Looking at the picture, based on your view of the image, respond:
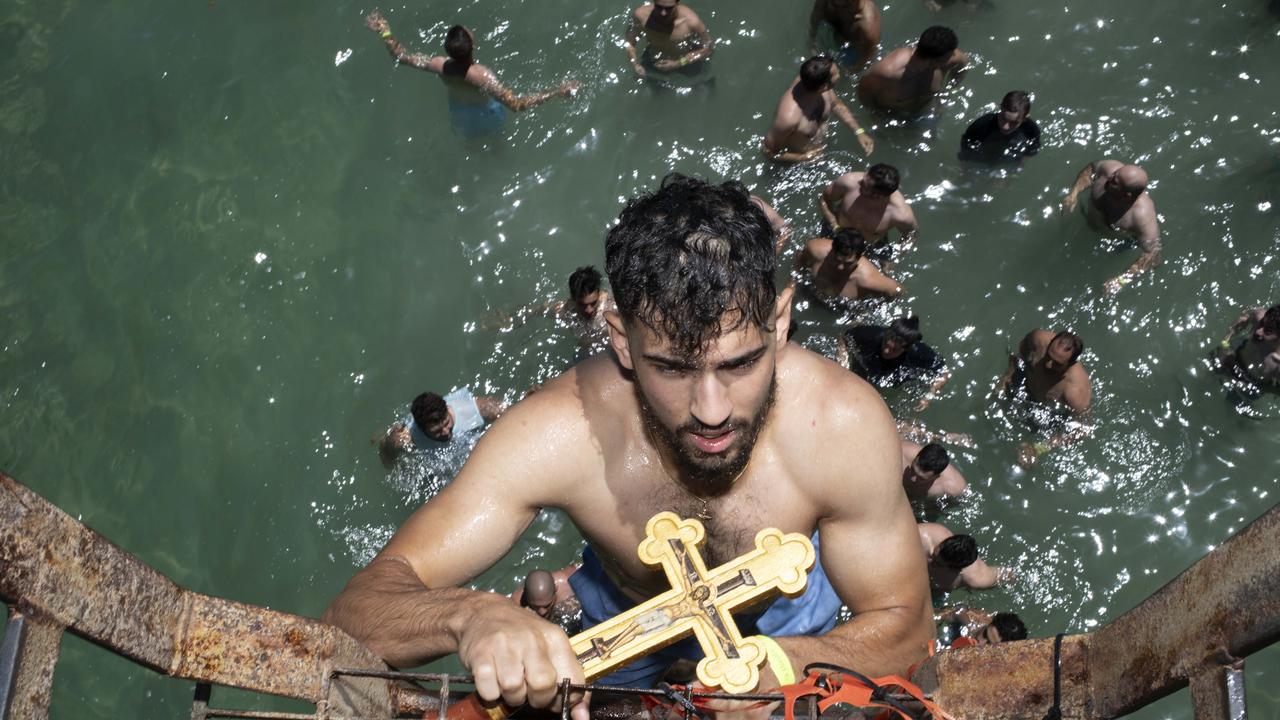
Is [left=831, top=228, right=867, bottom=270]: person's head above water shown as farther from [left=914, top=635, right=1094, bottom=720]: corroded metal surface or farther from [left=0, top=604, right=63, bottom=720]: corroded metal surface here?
[left=0, top=604, right=63, bottom=720]: corroded metal surface

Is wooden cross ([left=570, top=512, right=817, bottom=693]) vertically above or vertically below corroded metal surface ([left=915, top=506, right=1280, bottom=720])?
above

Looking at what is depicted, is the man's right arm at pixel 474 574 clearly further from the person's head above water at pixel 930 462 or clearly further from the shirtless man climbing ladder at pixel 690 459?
the person's head above water at pixel 930 462

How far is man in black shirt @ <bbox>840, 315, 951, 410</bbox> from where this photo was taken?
24.7 feet

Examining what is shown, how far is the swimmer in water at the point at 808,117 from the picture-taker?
317 inches

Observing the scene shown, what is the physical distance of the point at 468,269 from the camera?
8797 millimetres

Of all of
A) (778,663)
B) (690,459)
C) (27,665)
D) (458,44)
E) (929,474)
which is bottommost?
(929,474)

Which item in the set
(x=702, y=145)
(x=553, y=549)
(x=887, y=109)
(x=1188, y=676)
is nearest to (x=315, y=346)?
(x=553, y=549)

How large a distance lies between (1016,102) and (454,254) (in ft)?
14.3

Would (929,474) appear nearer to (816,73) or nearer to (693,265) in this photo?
(816,73)

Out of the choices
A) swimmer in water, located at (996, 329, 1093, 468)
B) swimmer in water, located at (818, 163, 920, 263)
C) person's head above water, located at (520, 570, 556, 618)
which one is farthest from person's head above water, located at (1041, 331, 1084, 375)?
person's head above water, located at (520, 570, 556, 618)

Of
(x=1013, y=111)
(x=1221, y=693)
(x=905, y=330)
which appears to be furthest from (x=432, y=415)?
(x=1221, y=693)

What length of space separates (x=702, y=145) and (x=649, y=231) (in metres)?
6.06

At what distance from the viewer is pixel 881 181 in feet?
24.8

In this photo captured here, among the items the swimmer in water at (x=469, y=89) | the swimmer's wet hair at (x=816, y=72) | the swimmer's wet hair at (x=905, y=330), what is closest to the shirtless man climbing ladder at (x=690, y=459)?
the swimmer's wet hair at (x=905, y=330)
